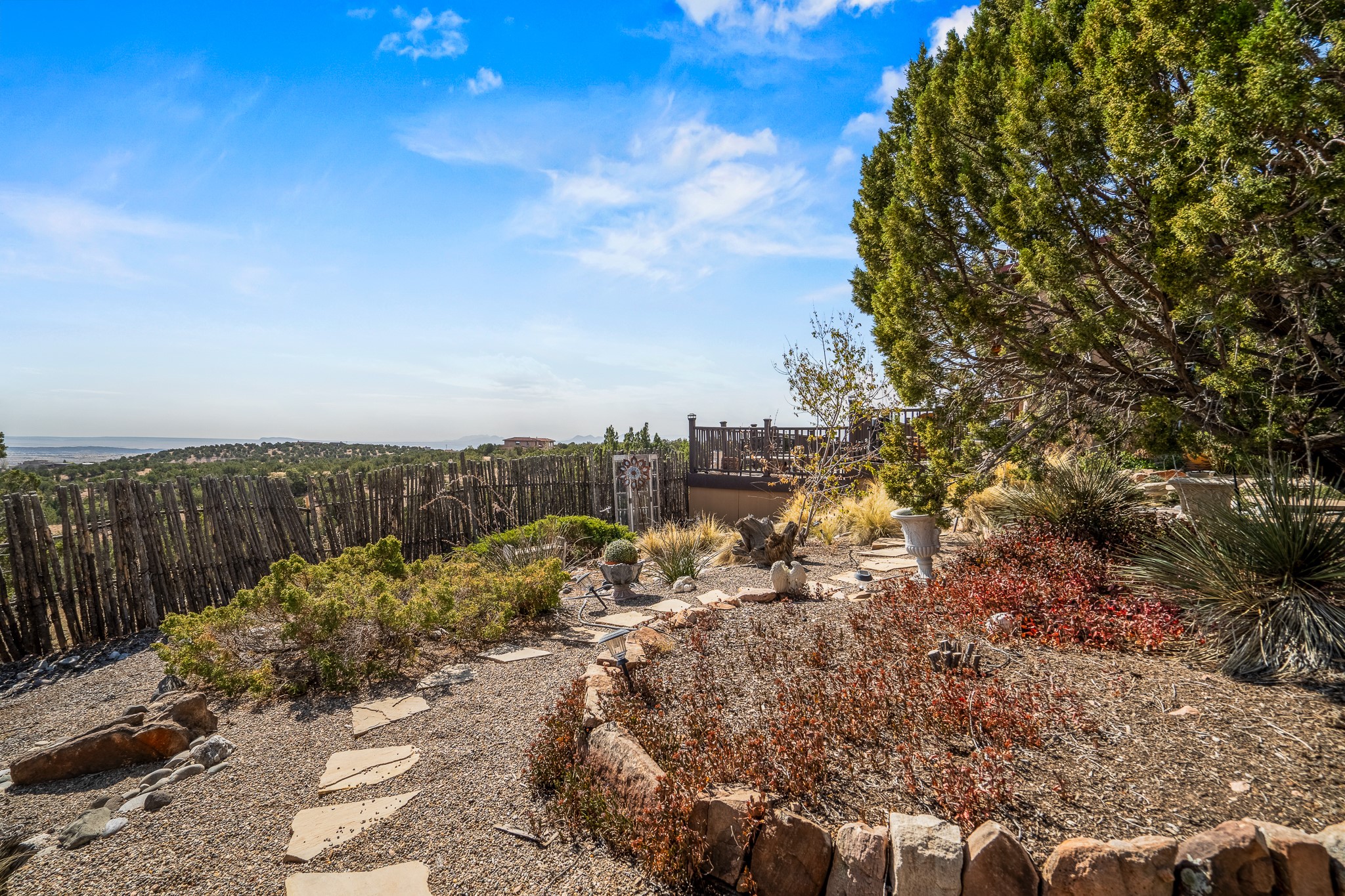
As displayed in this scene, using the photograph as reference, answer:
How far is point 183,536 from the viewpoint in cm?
626

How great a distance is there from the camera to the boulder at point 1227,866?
1.68 metres

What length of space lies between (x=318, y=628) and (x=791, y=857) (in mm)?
3358

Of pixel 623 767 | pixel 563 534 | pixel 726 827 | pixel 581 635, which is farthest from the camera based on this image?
pixel 563 534

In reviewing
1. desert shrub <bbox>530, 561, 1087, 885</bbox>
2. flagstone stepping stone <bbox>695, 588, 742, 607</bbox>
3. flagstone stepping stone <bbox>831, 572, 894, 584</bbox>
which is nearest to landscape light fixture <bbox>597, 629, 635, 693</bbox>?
desert shrub <bbox>530, 561, 1087, 885</bbox>

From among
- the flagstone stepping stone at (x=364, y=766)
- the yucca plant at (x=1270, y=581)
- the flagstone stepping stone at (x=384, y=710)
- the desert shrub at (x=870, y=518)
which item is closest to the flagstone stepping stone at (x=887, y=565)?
the desert shrub at (x=870, y=518)

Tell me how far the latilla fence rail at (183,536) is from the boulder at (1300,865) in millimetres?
7177

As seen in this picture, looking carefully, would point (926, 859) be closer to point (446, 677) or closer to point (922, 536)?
point (446, 677)

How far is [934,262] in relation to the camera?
15.8ft

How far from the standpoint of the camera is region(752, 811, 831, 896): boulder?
6.21 feet

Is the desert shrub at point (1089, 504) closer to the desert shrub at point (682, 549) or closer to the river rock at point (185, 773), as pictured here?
the desert shrub at point (682, 549)

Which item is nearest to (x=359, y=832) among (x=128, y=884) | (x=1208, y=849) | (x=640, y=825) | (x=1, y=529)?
(x=128, y=884)

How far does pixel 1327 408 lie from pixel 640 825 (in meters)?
4.42

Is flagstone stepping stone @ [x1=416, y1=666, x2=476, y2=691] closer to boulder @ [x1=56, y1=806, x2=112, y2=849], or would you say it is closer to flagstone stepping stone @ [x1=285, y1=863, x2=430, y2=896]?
boulder @ [x1=56, y1=806, x2=112, y2=849]

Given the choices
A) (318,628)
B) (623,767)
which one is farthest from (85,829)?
(623,767)
